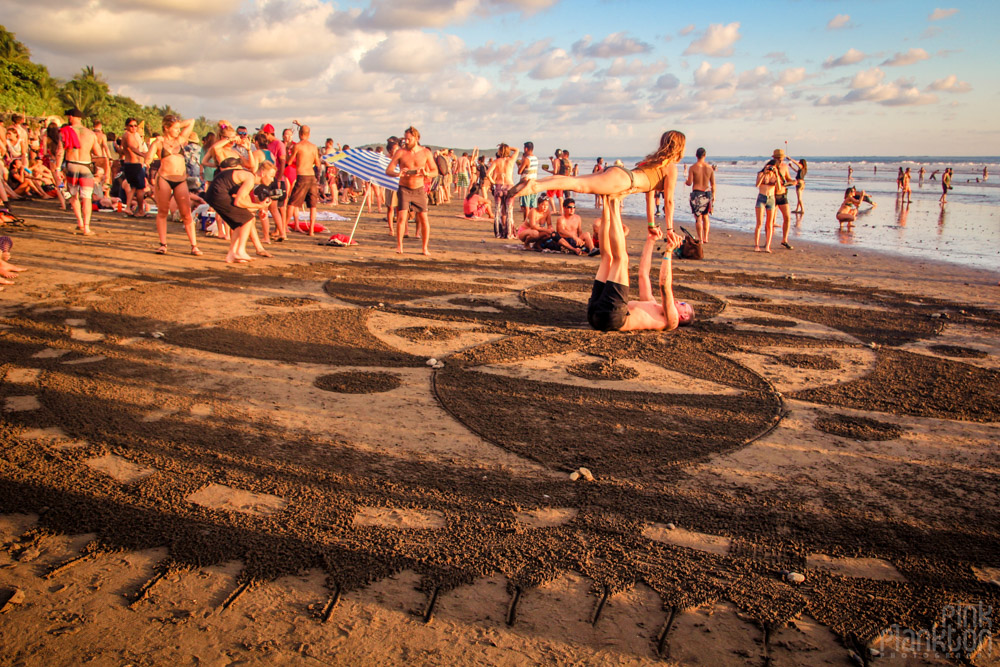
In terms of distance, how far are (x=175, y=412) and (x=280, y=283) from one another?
4.87m

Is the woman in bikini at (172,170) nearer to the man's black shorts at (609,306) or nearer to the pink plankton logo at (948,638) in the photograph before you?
the man's black shorts at (609,306)

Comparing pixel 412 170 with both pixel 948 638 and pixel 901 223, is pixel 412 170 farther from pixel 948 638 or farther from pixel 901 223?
pixel 901 223

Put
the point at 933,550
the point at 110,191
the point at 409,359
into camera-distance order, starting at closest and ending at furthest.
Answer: the point at 933,550 < the point at 409,359 < the point at 110,191

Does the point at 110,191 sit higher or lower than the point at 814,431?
higher

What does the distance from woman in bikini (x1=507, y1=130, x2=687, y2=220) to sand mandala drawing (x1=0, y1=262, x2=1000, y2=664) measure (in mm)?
1570

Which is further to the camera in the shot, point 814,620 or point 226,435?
point 226,435

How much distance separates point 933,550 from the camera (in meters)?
3.05

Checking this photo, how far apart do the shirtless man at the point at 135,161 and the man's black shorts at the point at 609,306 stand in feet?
34.3

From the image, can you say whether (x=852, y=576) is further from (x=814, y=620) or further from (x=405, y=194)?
(x=405, y=194)

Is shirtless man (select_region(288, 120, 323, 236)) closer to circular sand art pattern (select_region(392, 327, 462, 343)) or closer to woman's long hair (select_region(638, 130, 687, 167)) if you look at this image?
circular sand art pattern (select_region(392, 327, 462, 343))

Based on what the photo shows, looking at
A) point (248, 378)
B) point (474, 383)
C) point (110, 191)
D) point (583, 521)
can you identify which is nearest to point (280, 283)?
point (248, 378)

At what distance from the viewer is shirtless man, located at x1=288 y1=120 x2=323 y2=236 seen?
12383 millimetres

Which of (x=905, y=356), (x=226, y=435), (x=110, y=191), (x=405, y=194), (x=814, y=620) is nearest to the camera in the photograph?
(x=814, y=620)

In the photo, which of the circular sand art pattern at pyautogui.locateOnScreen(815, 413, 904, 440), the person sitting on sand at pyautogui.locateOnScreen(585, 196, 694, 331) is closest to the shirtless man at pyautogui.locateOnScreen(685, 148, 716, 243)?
the person sitting on sand at pyautogui.locateOnScreen(585, 196, 694, 331)
